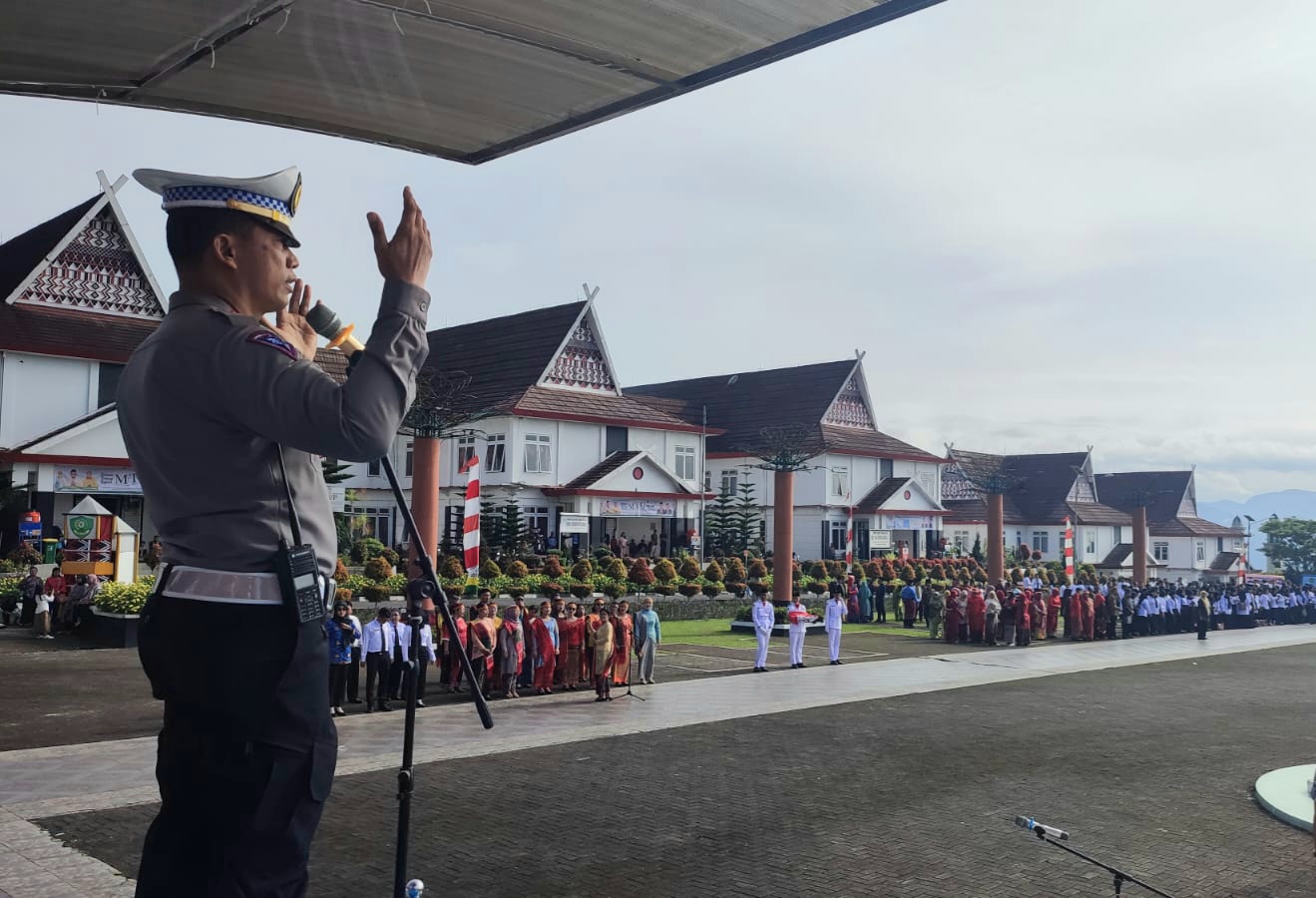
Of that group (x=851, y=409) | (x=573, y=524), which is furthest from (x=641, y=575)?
(x=851, y=409)

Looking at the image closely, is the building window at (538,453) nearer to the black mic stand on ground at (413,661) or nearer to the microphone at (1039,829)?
the microphone at (1039,829)

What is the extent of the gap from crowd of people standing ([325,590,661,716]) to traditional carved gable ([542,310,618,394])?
22.3 meters

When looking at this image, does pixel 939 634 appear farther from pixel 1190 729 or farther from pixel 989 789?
pixel 989 789

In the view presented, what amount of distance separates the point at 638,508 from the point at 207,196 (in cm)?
3775

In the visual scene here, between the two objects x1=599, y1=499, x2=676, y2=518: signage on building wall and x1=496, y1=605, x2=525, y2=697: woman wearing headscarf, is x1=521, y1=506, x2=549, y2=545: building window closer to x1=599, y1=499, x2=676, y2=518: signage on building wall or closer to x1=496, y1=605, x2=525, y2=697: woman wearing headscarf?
x1=599, y1=499, x2=676, y2=518: signage on building wall

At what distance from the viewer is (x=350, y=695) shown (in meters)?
15.6

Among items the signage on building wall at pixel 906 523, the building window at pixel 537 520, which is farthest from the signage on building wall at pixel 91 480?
the signage on building wall at pixel 906 523

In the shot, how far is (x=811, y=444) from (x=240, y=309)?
4512 centimetres

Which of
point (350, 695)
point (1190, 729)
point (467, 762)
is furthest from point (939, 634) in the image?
point (467, 762)

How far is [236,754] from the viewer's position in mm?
2326

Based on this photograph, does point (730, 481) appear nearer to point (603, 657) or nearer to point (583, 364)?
point (583, 364)

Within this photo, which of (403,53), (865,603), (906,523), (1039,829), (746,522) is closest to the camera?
(403,53)

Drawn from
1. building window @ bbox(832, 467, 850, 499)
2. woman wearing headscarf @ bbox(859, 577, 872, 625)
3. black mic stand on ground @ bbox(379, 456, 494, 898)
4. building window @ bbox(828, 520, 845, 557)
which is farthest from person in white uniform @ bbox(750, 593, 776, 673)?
building window @ bbox(828, 520, 845, 557)

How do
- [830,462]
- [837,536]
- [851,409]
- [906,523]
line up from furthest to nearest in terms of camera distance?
[851,409], [906,523], [837,536], [830,462]
